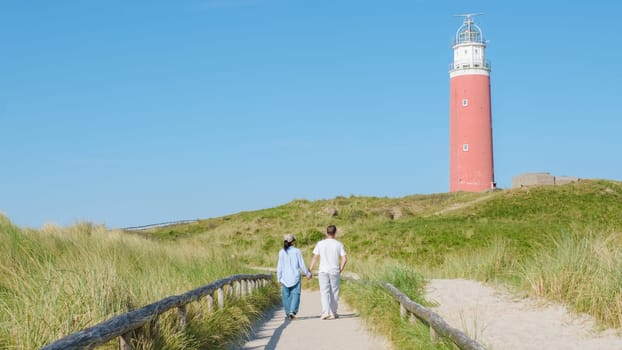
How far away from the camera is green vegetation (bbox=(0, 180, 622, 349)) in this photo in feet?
25.3

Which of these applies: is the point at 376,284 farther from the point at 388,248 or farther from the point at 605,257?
the point at 388,248

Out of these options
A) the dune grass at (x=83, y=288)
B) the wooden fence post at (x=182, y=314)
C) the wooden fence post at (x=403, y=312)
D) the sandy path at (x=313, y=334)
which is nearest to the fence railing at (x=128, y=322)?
the wooden fence post at (x=182, y=314)

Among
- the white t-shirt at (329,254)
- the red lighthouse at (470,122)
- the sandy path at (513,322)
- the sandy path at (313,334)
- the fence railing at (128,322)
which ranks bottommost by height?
the sandy path at (313,334)

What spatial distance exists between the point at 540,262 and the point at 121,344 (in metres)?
8.66

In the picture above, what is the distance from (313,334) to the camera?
1277 cm

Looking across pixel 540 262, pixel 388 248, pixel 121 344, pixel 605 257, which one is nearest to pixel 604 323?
pixel 605 257

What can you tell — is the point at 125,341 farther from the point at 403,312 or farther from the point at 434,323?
the point at 403,312

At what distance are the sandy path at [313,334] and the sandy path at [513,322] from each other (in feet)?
4.52

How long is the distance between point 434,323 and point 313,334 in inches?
162

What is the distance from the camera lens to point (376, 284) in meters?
14.7

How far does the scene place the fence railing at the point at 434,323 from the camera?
291 inches

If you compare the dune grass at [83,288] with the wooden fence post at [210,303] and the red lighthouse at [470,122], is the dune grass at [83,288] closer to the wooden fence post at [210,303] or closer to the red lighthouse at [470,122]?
the wooden fence post at [210,303]

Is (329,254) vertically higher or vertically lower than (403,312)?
higher

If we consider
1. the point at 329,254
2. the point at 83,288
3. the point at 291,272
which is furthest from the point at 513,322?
the point at 83,288
